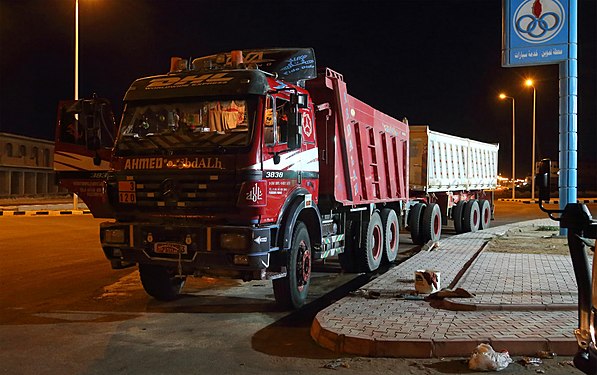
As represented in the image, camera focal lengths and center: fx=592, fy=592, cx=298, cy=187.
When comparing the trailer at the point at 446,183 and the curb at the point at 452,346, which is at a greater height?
the trailer at the point at 446,183

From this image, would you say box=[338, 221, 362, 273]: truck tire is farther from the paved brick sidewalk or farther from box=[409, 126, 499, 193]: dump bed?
box=[409, 126, 499, 193]: dump bed

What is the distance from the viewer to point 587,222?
360cm

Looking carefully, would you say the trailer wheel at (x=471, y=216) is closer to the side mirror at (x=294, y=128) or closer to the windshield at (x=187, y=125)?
the side mirror at (x=294, y=128)

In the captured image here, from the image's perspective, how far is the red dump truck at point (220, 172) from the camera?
7.14 m

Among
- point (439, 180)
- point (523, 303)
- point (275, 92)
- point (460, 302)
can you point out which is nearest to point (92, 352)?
point (275, 92)

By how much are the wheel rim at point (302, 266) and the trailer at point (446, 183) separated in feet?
24.2

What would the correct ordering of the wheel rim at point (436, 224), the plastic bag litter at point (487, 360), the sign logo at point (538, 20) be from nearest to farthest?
the plastic bag litter at point (487, 360) < the sign logo at point (538, 20) < the wheel rim at point (436, 224)

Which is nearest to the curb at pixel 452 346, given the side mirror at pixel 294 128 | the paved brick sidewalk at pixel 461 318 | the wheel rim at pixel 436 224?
the paved brick sidewalk at pixel 461 318

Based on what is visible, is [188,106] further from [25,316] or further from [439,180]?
[439,180]

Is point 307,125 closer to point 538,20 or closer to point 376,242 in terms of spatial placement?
point 376,242

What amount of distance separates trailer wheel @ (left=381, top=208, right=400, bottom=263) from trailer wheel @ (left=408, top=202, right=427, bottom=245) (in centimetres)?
225

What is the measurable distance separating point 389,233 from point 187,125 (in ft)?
20.4

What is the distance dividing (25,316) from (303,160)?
4165 mm

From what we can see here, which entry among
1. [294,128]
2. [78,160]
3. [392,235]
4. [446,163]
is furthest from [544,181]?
[446,163]
